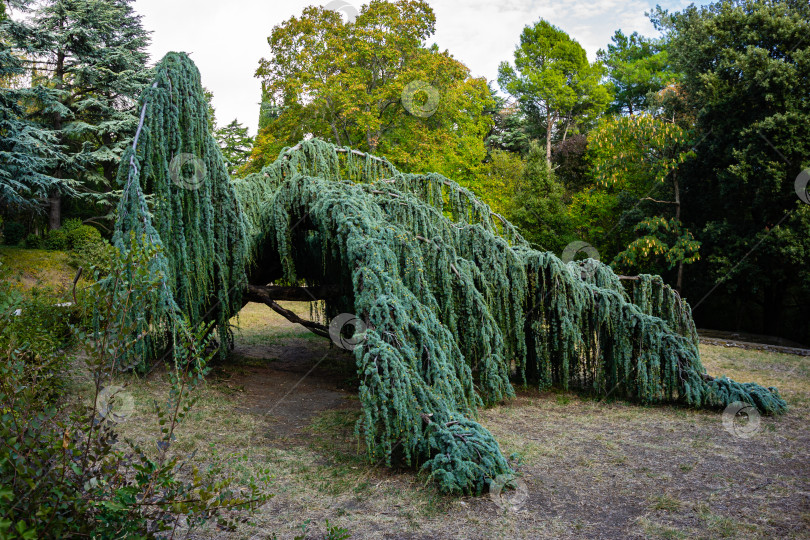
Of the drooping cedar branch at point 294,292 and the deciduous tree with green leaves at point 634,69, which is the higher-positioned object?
the deciduous tree with green leaves at point 634,69

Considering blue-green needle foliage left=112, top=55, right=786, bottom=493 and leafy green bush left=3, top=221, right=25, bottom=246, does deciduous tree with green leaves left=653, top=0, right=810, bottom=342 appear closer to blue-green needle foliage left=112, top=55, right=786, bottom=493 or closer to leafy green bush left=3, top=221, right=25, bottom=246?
blue-green needle foliage left=112, top=55, right=786, bottom=493

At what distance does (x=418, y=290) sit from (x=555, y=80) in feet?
80.7

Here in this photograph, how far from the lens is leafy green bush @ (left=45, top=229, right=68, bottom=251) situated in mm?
17734

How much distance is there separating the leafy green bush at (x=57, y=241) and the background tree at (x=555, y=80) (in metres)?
20.8

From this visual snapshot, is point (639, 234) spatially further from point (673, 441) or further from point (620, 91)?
point (620, 91)

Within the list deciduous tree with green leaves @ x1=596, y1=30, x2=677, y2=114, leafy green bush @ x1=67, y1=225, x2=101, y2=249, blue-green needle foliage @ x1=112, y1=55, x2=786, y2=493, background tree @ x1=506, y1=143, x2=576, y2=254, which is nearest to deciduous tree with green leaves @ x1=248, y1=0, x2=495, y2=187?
background tree @ x1=506, y1=143, x2=576, y2=254

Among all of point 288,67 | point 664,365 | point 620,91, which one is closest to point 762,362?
point 664,365

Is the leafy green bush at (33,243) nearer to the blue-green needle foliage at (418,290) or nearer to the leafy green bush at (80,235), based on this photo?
the leafy green bush at (80,235)

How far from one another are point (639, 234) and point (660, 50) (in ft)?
62.9

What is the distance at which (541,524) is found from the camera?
3.56 m

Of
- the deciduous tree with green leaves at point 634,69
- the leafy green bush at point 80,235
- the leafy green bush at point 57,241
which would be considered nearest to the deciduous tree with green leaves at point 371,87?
the leafy green bush at point 80,235

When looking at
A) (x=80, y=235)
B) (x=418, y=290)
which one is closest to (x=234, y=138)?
(x=80, y=235)

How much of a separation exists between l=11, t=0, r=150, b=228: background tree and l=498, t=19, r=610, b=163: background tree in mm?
17844

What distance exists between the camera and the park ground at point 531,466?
11.6ft
